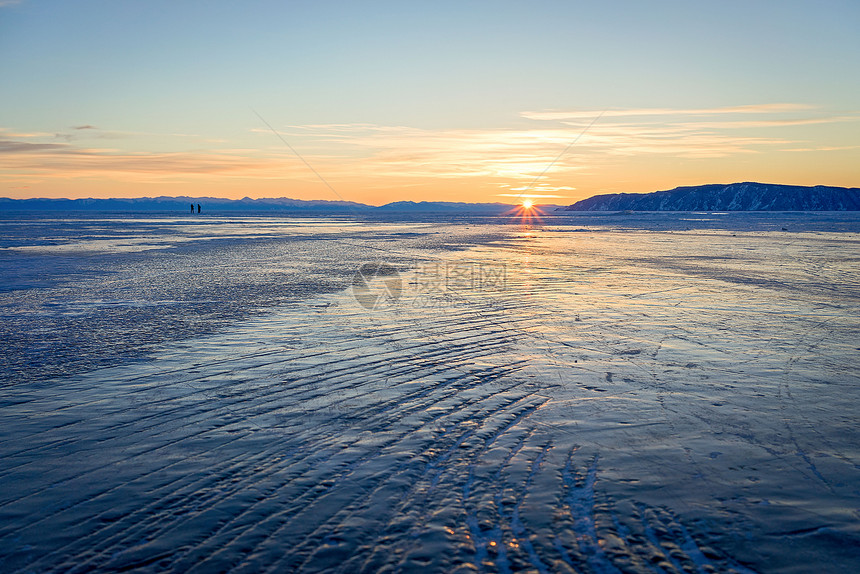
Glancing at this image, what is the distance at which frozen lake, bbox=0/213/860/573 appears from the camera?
438 cm

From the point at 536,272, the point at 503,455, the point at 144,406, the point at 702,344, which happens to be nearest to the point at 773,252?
the point at 536,272

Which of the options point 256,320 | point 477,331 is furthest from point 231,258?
point 477,331

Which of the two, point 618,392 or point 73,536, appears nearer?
point 73,536

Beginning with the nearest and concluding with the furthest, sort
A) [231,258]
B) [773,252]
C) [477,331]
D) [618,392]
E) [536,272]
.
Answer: [618,392] → [477,331] → [536,272] → [231,258] → [773,252]

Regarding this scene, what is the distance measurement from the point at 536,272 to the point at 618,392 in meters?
13.2

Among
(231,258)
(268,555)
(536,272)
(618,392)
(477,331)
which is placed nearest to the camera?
(268,555)

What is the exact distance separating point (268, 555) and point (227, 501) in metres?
0.93

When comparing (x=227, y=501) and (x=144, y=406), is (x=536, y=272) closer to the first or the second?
(x=144, y=406)

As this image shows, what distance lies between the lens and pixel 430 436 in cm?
634

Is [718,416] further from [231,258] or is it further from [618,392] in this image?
[231,258]

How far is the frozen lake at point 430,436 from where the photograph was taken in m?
4.38

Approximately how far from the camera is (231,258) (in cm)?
2573

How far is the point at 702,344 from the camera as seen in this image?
33.9ft

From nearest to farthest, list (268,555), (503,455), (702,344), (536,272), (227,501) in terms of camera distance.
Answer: (268,555), (227,501), (503,455), (702,344), (536,272)
